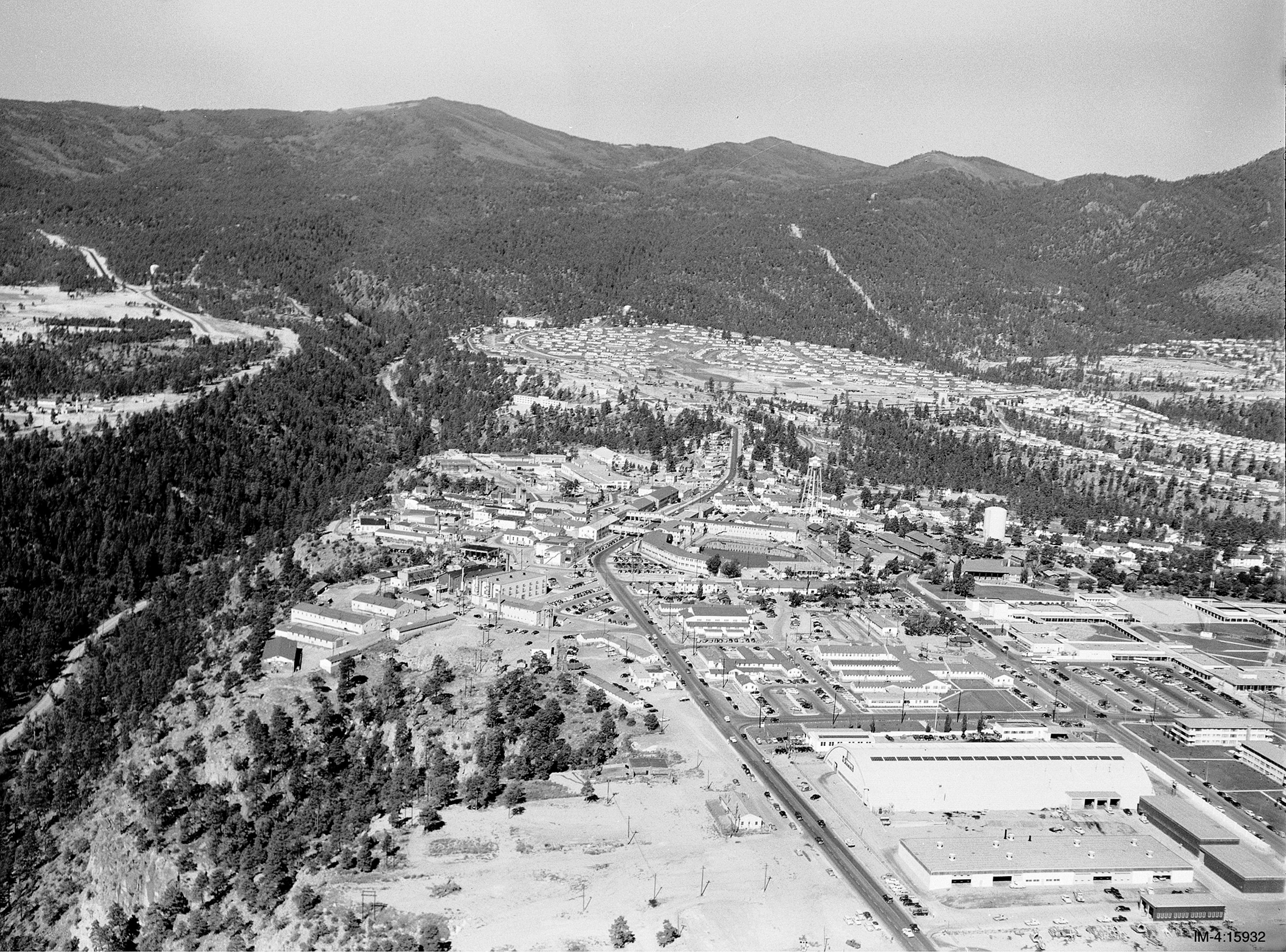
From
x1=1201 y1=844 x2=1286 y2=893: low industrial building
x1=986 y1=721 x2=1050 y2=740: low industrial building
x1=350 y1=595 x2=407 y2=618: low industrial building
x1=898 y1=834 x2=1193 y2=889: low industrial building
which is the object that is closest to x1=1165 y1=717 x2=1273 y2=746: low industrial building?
x1=986 y1=721 x2=1050 y2=740: low industrial building

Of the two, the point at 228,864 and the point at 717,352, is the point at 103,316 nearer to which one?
the point at 717,352

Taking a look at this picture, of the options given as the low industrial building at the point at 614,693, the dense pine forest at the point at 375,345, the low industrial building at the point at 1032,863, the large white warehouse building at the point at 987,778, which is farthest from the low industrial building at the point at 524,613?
the low industrial building at the point at 1032,863

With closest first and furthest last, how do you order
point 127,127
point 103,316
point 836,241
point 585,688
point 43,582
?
point 585,688, point 43,582, point 103,316, point 836,241, point 127,127

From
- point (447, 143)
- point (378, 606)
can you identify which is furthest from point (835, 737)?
point (447, 143)

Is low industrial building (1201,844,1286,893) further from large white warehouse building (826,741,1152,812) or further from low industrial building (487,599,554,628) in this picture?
low industrial building (487,599,554,628)

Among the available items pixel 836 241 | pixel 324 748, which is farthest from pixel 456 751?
pixel 836 241

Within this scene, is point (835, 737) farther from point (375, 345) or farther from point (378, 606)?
point (375, 345)

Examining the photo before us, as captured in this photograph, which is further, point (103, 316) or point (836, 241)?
point (836, 241)
